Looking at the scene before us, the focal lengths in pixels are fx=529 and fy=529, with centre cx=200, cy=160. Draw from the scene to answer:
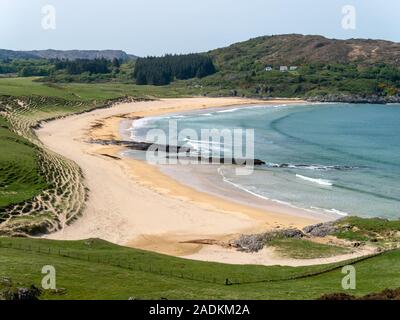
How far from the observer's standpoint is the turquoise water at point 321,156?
57.1 m

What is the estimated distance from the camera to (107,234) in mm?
42938

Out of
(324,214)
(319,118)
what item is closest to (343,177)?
(324,214)

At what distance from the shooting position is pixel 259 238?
134ft

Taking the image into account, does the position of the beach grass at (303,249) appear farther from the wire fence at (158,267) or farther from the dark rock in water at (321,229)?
the wire fence at (158,267)

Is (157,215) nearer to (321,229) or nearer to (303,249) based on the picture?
(321,229)

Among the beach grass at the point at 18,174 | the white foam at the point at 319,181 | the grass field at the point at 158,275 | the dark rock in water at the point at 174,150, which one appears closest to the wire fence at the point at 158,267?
the grass field at the point at 158,275

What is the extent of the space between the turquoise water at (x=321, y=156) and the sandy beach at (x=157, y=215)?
23.2 ft

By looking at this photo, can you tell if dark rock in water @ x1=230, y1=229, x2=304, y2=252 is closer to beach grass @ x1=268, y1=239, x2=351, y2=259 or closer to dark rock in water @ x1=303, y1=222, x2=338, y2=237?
beach grass @ x1=268, y1=239, x2=351, y2=259

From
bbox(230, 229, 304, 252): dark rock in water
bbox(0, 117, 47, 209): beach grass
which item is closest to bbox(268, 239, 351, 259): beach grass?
bbox(230, 229, 304, 252): dark rock in water

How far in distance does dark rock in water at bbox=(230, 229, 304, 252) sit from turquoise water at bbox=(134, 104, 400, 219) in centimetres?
1152

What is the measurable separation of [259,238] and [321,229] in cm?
546

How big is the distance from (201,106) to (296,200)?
375ft
